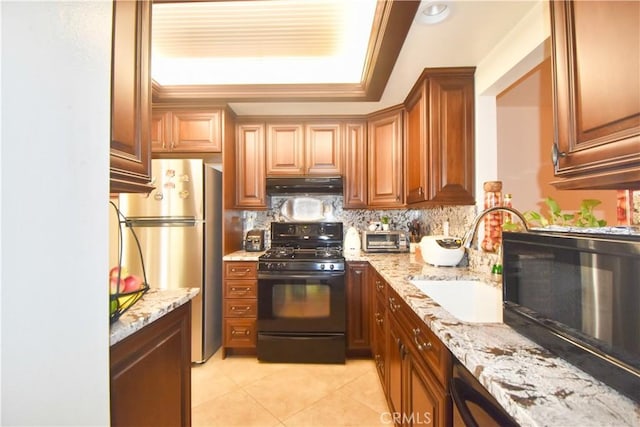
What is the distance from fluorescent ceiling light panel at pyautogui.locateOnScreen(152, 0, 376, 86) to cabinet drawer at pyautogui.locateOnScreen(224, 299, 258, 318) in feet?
6.48

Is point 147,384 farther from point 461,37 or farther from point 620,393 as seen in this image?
point 461,37

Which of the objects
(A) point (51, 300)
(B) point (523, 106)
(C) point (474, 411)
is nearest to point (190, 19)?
(A) point (51, 300)

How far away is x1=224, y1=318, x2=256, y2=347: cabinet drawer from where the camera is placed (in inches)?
89.5

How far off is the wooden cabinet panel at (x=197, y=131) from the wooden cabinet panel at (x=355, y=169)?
1266 mm

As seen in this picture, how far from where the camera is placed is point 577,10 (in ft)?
2.43

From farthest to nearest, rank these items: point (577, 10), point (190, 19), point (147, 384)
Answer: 1. point (190, 19)
2. point (147, 384)
3. point (577, 10)

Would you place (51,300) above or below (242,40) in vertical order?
below

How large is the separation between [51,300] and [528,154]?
10.5ft

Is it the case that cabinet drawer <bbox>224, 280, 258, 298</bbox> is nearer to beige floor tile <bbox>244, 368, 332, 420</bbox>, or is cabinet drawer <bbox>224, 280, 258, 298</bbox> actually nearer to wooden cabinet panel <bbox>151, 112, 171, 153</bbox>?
beige floor tile <bbox>244, 368, 332, 420</bbox>

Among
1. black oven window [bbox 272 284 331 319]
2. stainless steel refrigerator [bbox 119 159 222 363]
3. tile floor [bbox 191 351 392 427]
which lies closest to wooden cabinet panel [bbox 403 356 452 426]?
tile floor [bbox 191 351 392 427]

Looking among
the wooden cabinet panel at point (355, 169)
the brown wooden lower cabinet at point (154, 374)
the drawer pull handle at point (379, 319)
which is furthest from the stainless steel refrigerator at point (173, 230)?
the drawer pull handle at point (379, 319)

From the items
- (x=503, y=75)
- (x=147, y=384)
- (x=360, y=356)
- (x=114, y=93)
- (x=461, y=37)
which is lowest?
(x=360, y=356)

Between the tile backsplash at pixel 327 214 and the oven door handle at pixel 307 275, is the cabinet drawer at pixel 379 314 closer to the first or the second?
the oven door handle at pixel 307 275

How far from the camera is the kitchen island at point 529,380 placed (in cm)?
45
